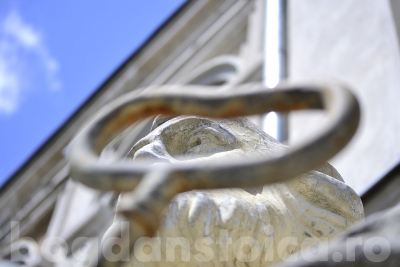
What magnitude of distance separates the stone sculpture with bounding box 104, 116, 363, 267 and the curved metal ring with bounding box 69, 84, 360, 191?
1.08ft

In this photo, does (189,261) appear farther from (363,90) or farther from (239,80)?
(239,80)

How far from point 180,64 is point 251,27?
1.17 m

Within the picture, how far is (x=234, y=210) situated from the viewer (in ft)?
3.84

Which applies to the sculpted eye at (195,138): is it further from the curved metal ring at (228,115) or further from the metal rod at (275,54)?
the metal rod at (275,54)

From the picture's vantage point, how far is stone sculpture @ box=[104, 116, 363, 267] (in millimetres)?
1156

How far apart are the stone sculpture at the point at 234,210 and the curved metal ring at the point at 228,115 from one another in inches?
13.0

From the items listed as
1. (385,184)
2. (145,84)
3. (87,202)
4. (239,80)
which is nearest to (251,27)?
(239,80)

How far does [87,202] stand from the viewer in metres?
8.12

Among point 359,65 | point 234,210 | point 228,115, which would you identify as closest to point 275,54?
point 359,65

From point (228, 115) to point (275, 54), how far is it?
15.2ft

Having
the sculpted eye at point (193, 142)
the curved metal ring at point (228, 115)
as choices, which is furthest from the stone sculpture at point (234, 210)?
the curved metal ring at point (228, 115)

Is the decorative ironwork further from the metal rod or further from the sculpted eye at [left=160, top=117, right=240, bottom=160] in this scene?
the metal rod

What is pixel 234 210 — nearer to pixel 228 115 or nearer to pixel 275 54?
pixel 228 115

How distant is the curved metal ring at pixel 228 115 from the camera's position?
0.67 m
